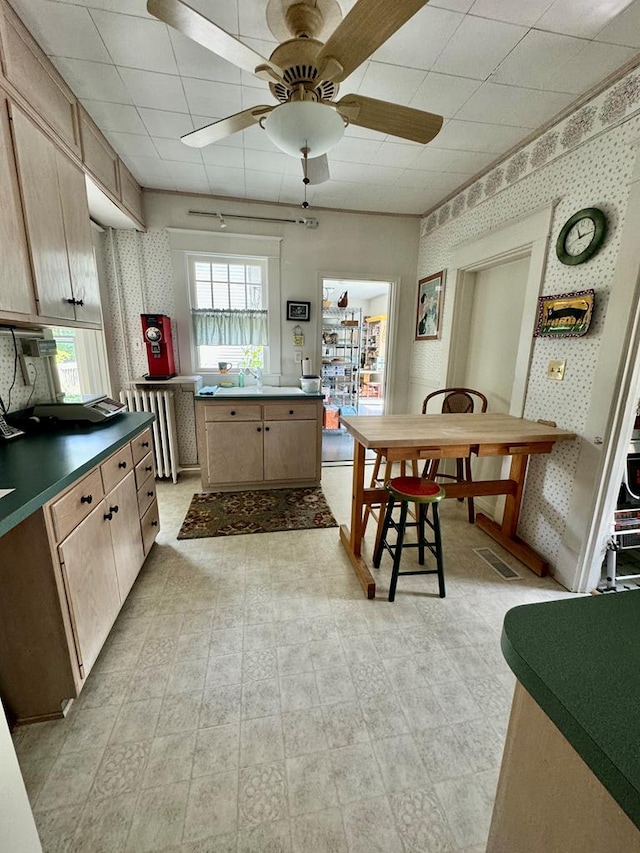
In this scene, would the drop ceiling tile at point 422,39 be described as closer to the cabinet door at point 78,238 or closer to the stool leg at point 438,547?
the cabinet door at point 78,238

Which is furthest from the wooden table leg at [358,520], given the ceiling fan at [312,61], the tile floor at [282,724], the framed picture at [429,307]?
the framed picture at [429,307]

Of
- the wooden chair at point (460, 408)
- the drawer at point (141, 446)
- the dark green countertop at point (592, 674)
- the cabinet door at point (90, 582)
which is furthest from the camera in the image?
the wooden chair at point (460, 408)

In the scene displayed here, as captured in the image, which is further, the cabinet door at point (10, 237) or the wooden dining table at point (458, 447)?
the wooden dining table at point (458, 447)

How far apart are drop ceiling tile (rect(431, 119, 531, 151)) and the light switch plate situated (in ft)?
4.83

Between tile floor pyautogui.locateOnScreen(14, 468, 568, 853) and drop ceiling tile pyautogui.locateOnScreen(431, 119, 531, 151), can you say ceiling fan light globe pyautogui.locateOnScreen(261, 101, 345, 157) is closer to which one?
drop ceiling tile pyautogui.locateOnScreen(431, 119, 531, 151)

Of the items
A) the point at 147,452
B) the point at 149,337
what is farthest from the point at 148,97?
the point at 147,452

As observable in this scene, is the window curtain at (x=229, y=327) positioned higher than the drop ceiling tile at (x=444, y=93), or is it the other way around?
the drop ceiling tile at (x=444, y=93)

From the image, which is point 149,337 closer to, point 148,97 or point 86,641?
point 148,97

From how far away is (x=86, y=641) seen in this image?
136cm

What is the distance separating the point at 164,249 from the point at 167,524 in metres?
2.50

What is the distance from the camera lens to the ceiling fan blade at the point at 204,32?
40.4 inches

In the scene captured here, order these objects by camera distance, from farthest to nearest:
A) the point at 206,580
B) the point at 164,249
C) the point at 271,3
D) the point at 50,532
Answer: the point at 164,249, the point at 206,580, the point at 271,3, the point at 50,532

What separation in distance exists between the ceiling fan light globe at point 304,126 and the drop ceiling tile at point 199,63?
0.64m

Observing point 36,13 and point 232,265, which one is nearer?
point 36,13
